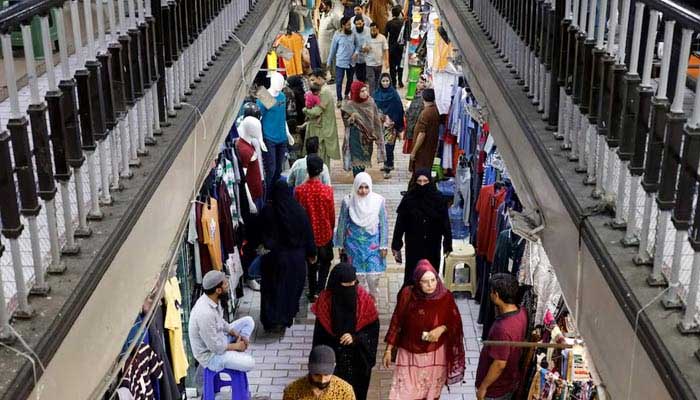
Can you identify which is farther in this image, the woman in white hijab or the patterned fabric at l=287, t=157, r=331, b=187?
the patterned fabric at l=287, t=157, r=331, b=187

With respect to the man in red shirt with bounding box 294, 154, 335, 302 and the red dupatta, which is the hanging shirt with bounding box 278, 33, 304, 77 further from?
the red dupatta

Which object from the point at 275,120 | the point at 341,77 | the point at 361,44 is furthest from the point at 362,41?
the point at 275,120

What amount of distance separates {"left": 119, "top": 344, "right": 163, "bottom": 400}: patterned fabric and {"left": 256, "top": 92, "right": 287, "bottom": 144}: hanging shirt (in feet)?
15.8

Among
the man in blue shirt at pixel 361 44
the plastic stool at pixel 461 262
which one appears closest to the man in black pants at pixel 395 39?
the man in blue shirt at pixel 361 44

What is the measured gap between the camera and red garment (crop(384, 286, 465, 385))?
6016mm

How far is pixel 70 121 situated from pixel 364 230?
4765mm

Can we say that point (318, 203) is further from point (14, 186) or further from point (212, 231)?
point (14, 186)

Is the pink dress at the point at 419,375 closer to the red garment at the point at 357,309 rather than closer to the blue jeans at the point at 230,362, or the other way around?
the red garment at the point at 357,309

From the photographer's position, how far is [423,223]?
7594 millimetres

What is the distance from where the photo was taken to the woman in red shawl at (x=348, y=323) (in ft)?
20.2

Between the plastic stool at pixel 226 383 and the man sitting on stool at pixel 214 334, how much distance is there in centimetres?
7

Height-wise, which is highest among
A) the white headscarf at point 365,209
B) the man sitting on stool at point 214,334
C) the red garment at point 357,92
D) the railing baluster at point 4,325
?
the railing baluster at point 4,325

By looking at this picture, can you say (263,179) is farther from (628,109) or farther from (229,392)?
(628,109)

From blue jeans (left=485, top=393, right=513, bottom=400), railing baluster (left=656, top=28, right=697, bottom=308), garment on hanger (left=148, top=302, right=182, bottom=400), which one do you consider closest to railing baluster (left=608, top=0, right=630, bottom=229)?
railing baluster (left=656, top=28, right=697, bottom=308)
